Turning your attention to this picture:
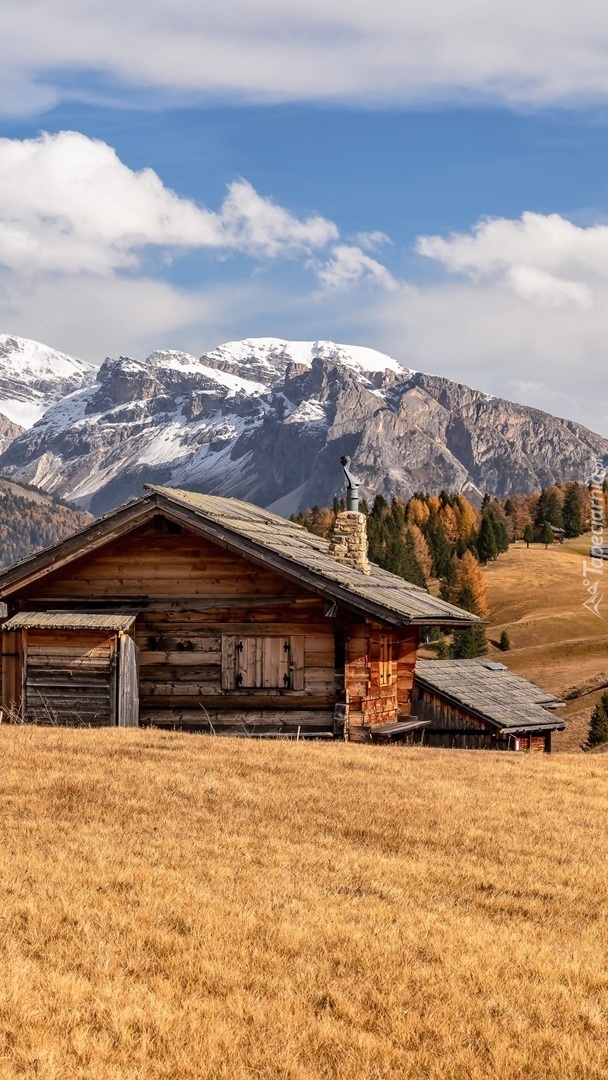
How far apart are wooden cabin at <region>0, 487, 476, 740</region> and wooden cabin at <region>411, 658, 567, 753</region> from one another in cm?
953

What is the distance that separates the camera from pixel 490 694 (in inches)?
1421

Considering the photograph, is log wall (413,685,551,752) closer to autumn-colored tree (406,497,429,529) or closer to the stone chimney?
the stone chimney

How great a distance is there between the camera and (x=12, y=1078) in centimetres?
655

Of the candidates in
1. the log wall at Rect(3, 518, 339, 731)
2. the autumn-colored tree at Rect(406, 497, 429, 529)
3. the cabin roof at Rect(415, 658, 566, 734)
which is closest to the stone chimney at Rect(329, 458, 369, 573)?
the log wall at Rect(3, 518, 339, 731)

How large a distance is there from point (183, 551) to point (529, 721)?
51.8ft

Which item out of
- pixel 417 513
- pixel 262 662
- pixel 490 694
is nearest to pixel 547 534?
pixel 417 513

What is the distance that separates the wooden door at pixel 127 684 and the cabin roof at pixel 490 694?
43.0 ft

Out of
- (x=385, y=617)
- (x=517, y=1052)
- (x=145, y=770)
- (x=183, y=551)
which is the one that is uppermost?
(x=183, y=551)

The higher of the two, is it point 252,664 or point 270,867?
point 252,664

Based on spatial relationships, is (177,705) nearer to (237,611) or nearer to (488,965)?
(237,611)

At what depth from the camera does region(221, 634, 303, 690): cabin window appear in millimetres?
23328

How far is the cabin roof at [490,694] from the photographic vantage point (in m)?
34.0

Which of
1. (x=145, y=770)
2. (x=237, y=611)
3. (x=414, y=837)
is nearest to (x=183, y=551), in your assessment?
(x=237, y=611)

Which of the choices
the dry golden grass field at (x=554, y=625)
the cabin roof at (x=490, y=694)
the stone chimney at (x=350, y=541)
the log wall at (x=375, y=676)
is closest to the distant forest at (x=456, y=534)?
the dry golden grass field at (x=554, y=625)
